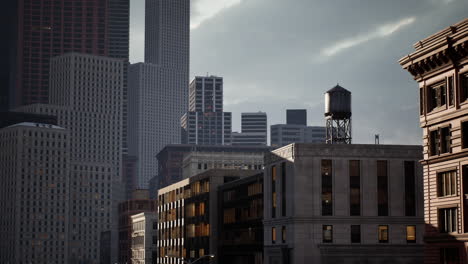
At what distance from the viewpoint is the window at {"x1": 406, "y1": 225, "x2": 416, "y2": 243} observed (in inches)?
4943

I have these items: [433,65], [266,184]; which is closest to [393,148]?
[266,184]

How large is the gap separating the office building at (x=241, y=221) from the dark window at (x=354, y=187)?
→ 77.4 feet

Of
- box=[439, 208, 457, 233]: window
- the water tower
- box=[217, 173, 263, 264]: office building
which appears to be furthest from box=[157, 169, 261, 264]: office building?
box=[439, 208, 457, 233]: window

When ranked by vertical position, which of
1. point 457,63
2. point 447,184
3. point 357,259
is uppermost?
point 457,63

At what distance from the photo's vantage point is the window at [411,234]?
12556cm

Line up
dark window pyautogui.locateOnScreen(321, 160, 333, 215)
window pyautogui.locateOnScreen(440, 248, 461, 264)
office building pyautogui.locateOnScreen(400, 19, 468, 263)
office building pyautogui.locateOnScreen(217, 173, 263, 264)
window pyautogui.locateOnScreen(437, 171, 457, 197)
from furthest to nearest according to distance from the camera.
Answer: office building pyautogui.locateOnScreen(217, 173, 263, 264), dark window pyautogui.locateOnScreen(321, 160, 333, 215), window pyautogui.locateOnScreen(437, 171, 457, 197), window pyautogui.locateOnScreen(440, 248, 461, 264), office building pyautogui.locateOnScreen(400, 19, 468, 263)

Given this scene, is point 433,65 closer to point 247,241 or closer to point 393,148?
point 393,148

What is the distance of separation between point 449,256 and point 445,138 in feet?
30.5

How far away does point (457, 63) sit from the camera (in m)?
71.8

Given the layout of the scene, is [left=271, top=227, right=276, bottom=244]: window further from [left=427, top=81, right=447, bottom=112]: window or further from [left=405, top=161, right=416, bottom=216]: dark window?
[left=427, top=81, right=447, bottom=112]: window

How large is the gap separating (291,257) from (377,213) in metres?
13.0

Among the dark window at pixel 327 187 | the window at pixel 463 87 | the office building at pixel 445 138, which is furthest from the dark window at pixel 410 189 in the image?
the window at pixel 463 87

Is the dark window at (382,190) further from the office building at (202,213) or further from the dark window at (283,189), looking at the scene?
the office building at (202,213)

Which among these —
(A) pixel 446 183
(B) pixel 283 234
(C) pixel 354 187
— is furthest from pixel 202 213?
(A) pixel 446 183
